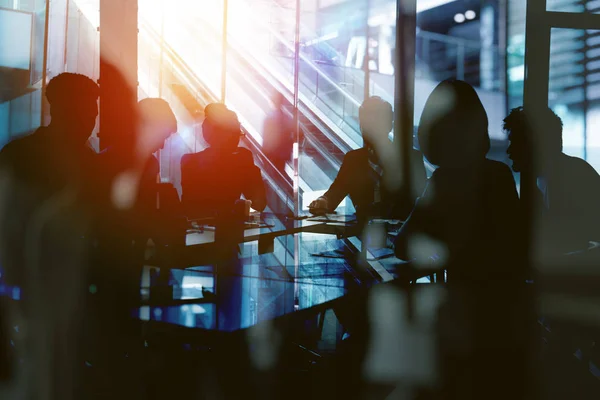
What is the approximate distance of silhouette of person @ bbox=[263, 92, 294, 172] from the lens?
5.30 metres

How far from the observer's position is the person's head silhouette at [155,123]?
2.37m

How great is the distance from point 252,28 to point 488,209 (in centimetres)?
672

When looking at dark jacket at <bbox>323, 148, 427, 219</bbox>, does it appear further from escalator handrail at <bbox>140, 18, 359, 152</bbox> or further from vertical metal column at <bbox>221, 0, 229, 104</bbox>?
escalator handrail at <bbox>140, 18, 359, 152</bbox>

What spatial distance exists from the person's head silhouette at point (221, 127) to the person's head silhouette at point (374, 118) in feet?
2.80

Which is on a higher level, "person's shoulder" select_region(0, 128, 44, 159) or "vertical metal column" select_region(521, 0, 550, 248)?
"vertical metal column" select_region(521, 0, 550, 248)

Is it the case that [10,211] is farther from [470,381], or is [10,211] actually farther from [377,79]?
[377,79]

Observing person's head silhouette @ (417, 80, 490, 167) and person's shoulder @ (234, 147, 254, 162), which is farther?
person's shoulder @ (234, 147, 254, 162)

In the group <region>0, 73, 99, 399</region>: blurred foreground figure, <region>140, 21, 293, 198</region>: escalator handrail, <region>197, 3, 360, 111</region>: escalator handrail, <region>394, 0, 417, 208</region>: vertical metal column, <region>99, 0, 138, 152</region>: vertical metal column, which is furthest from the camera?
<region>197, 3, 360, 111</region>: escalator handrail

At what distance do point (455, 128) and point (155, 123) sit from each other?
157 centimetres

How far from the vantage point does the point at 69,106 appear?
5.79ft

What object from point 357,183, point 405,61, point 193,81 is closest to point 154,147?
point 357,183

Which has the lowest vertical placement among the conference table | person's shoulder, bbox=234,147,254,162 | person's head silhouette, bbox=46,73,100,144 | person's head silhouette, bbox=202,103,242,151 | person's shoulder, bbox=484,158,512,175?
the conference table

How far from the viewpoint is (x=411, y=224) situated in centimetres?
155

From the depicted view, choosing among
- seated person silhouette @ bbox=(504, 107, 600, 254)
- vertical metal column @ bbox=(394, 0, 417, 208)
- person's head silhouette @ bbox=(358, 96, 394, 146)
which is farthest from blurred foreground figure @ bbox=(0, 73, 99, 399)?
vertical metal column @ bbox=(394, 0, 417, 208)
